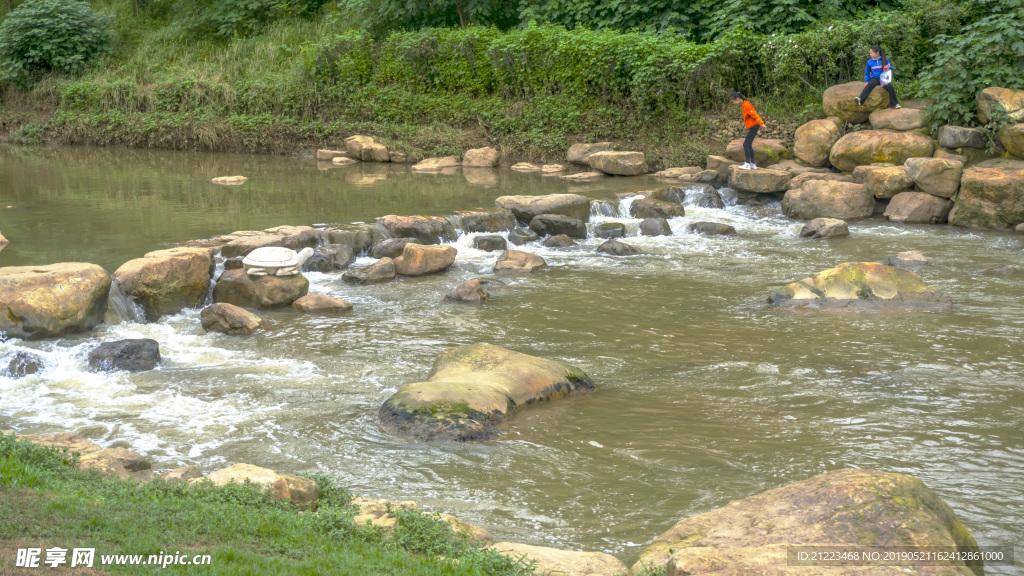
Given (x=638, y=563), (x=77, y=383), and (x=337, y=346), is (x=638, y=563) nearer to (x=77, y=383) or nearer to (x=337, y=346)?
(x=337, y=346)

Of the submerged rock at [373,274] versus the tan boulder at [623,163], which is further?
the tan boulder at [623,163]

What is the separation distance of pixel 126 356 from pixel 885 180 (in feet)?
40.7

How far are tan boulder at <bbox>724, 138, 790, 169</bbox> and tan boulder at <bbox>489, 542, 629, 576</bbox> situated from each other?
1380 cm

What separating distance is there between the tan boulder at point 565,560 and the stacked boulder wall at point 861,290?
5890 millimetres

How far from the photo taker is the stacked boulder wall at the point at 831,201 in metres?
14.4

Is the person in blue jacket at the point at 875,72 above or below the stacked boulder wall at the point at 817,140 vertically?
above

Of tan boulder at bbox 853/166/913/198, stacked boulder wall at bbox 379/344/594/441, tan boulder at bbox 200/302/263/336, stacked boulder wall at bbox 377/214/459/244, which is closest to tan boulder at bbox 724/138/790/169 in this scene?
tan boulder at bbox 853/166/913/198

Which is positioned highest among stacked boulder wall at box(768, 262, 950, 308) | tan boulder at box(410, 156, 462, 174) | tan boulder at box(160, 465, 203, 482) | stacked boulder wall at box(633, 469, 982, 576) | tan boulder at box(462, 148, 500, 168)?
stacked boulder wall at box(633, 469, 982, 576)

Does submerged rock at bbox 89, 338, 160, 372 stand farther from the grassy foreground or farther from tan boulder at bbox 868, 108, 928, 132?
tan boulder at bbox 868, 108, 928, 132

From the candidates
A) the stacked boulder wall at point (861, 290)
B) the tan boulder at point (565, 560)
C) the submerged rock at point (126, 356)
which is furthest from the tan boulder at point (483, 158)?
the tan boulder at point (565, 560)

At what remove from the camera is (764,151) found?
16.6 m

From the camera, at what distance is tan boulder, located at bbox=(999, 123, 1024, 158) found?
13719mm

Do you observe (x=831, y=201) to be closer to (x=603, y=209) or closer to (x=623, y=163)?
(x=603, y=209)

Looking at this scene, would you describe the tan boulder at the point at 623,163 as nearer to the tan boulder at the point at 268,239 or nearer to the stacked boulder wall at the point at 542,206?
the stacked boulder wall at the point at 542,206
